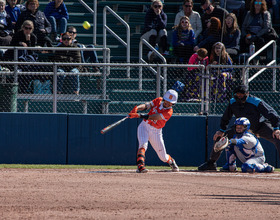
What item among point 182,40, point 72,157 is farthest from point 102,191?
point 182,40

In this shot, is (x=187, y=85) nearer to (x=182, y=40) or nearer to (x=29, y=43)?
(x=182, y=40)

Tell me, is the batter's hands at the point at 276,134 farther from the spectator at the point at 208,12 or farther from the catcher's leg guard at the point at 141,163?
the spectator at the point at 208,12

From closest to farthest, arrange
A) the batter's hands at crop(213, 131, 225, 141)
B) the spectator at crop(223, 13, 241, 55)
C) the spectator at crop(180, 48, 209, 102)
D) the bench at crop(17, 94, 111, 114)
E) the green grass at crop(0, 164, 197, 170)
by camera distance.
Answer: the batter's hands at crop(213, 131, 225, 141)
the green grass at crop(0, 164, 197, 170)
the spectator at crop(180, 48, 209, 102)
the bench at crop(17, 94, 111, 114)
the spectator at crop(223, 13, 241, 55)

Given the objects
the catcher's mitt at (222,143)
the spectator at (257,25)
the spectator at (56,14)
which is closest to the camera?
the catcher's mitt at (222,143)

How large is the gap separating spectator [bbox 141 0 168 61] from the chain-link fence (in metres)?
2.21

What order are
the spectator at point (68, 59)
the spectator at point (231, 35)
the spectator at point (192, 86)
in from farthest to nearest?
1. the spectator at point (231, 35)
2. the spectator at point (68, 59)
3. the spectator at point (192, 86)

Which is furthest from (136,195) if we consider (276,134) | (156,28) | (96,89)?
(156,28)

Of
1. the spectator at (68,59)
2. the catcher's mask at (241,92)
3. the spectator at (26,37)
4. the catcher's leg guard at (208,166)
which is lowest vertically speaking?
the catcher's leg guard at (208,166)

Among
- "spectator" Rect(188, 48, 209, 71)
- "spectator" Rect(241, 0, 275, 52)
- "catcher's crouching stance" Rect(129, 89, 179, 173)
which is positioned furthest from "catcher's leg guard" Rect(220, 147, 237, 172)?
"spectator" Rect(241, 0, 275, 52)

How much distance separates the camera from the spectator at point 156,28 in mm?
16484

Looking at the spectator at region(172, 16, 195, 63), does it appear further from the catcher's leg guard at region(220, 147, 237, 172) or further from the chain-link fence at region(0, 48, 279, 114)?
the catcher's leg guard at region(220, 147, 237, 172)

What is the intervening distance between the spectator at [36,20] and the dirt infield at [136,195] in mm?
4620

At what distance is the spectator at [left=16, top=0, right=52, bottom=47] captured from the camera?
51.3ft

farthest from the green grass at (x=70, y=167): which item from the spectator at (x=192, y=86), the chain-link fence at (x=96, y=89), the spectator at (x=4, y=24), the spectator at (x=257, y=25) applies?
the spectator at (x=257, y=25)
